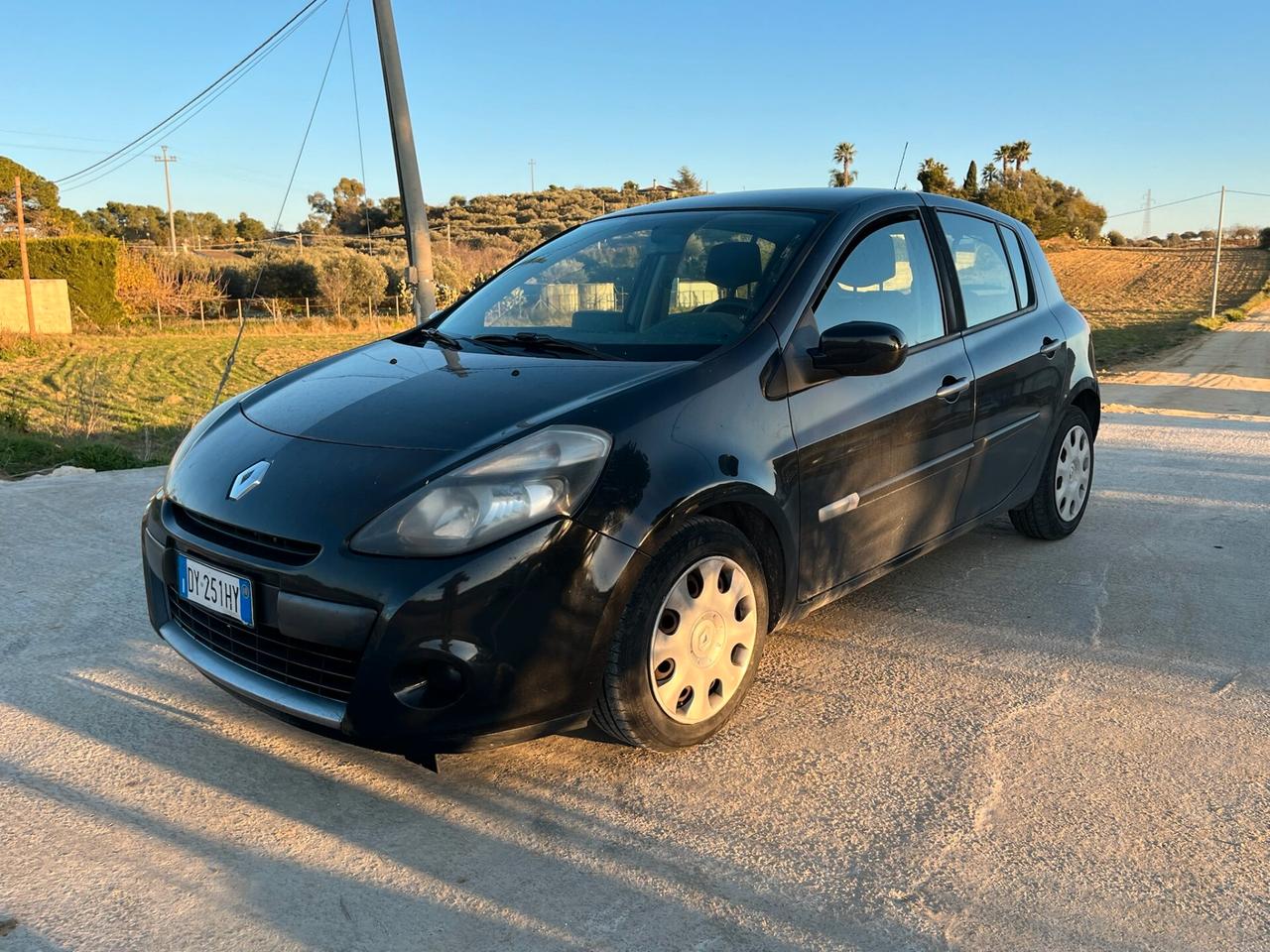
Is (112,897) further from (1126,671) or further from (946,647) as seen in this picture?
(1126,671)

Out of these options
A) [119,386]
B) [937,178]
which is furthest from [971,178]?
[119,386]

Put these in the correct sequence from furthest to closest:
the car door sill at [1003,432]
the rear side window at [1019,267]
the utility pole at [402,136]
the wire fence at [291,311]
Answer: the wire fence at [291,311]
the utility pole at [402,136]
the rear side window at [1019,267]
the car door sill at [1003,432]

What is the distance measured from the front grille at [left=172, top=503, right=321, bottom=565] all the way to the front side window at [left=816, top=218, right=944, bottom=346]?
174cm

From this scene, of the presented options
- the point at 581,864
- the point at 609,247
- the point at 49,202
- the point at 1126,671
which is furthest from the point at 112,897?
the point at 49,202

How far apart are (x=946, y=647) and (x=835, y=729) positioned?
2.69 feet

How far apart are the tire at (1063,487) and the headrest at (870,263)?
155 centimetres

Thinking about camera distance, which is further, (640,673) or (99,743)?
(99,743)

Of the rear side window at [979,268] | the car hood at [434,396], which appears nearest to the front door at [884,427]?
the rear side window at [979,268]

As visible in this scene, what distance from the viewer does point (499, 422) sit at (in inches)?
104

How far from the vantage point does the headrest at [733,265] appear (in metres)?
3.30

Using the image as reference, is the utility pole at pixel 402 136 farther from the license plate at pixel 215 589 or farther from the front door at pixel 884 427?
the license plate at pixel 215 589

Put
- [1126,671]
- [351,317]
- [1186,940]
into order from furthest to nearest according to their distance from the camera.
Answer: [351,317]
[1126,671]
[1186,940]

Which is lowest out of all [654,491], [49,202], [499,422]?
[654,491]

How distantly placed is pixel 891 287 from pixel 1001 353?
763mm
